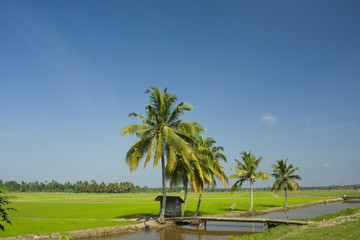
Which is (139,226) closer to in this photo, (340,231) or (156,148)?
(156,148)

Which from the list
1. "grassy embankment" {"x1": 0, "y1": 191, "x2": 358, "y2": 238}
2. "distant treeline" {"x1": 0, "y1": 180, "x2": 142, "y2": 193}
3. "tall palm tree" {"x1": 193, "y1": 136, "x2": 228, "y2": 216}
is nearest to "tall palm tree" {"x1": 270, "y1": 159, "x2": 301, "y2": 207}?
"grassy embankment" {"x1": 0, "y1": 191, "x2": 358, "y2": 238}

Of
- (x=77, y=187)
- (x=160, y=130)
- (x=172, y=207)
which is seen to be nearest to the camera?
(x=160, y=130)

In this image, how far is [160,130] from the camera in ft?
73.8

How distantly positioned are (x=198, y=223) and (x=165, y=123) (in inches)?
394

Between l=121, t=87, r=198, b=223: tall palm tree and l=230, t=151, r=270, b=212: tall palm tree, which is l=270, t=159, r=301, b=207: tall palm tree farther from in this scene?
l=121, t=87, r=198, b=223: tall palm tree

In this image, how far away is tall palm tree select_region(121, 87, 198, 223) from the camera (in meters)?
21.5

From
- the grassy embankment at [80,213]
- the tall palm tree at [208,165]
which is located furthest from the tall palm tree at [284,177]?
the tall palm tree at [208,165]

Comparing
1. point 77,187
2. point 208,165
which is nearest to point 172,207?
point 208,165

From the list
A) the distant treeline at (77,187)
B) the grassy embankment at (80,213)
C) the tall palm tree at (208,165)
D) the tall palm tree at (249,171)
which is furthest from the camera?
the distant treeline at (77,187)

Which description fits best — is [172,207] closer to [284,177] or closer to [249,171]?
[249,171]

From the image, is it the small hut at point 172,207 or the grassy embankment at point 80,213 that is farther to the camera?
the small hut at point 172,207

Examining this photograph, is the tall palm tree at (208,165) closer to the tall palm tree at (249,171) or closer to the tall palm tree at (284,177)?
the tall palm tree at (249,171)

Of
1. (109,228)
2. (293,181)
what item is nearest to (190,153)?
(109,228)

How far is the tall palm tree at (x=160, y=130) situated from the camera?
21469 mm
